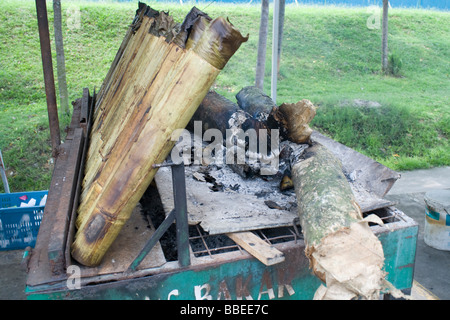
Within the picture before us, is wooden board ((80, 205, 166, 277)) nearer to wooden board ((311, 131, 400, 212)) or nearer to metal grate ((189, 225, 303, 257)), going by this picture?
metal grate ((189, 225, 303, 257))

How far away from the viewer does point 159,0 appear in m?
16.2

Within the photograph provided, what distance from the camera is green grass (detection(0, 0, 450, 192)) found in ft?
25.7

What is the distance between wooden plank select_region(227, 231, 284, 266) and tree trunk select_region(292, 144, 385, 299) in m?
0.19

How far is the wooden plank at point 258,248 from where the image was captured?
7.28ft

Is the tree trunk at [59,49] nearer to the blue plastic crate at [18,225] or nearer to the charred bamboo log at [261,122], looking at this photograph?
the blue plastic crate at [18,225]

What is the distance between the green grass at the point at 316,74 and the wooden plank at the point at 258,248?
378 cm

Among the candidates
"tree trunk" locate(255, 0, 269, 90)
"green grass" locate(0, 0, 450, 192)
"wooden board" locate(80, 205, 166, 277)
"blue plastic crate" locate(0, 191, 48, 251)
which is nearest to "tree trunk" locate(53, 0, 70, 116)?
"green grass" locate(0, 0, 450, 192)

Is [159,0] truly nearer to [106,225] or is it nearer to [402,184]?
[402,184]

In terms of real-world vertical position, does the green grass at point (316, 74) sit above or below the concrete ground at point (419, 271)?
above

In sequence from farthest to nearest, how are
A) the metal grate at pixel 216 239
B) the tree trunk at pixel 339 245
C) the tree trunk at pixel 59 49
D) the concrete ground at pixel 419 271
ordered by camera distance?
1. the tree trunk at pixel 59 49
2. the concrete ground at pixel 419 271
3. the metal grate at pixel 216 239
4. the tree trunk at pixel 339 245

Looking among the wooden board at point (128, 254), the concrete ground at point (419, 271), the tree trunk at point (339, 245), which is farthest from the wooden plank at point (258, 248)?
the concrete ground at point (419, 271)

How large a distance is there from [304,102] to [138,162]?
1.84 metres

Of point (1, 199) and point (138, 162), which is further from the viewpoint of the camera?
point (1, 199)
